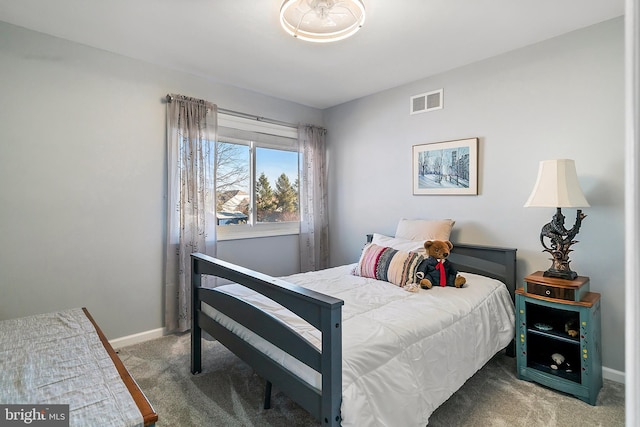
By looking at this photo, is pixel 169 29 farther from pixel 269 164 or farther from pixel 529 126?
pixel 529 126

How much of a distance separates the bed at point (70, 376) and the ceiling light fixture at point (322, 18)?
2056 millimetres

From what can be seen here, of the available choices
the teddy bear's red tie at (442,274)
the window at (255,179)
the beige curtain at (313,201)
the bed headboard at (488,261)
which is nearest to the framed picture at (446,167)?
the bed headboard at (488,261)

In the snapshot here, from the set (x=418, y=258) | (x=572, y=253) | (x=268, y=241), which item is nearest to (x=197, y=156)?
(x=268, y=241)

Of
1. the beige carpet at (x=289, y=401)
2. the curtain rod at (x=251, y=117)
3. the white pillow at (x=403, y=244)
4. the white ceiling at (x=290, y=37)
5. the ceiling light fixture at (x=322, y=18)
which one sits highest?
the white ceiling at (x=290, y=37)

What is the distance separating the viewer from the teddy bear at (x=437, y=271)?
7.89 feet

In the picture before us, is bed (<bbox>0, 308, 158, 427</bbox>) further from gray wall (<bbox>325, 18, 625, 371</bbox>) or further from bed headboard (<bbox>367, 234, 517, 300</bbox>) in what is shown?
gray wall (<bbox>325, 18, 625, 371</bbox>)

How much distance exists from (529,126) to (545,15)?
785 mm

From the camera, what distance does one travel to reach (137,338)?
2873mm

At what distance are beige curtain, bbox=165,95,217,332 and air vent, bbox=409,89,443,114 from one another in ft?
6.88

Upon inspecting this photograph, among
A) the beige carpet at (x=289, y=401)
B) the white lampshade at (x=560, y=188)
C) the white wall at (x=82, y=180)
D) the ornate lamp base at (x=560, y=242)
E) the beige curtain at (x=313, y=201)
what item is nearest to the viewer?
the beige carpet at (x=289, y=401)

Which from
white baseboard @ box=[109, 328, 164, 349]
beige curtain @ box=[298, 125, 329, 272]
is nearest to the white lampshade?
beige curtain @ box=[298, 125, 329, 272]

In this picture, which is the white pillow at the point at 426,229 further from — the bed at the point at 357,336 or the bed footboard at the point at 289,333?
the bed footboard at the point at 289,333

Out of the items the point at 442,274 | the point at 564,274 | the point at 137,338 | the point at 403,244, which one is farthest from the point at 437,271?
the point at 137,338

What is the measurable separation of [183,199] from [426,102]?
2567 mm
